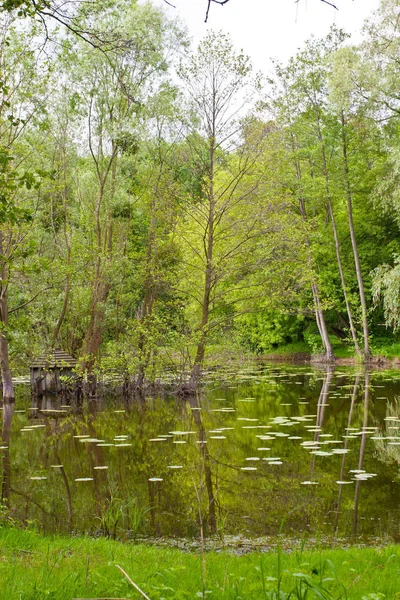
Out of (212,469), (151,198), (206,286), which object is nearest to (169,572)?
(212,469)

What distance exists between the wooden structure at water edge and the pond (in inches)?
138

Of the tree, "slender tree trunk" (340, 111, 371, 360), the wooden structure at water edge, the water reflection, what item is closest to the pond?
the water reflection

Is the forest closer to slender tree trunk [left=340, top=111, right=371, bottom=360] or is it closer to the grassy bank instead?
slender tree trunk [left=340, top=111, right=371, bottom=360]

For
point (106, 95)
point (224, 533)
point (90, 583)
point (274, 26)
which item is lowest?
point (224, 533)

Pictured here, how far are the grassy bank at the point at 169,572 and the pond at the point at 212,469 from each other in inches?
17.0

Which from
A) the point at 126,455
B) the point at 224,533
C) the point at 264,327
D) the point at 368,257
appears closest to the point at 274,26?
the point at 224,533

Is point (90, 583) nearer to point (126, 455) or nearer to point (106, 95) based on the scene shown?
point (126, 455)

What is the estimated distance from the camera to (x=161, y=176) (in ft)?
70.8

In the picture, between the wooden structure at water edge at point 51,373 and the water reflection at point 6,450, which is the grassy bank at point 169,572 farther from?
the wooden structure at water edge at point 51,373

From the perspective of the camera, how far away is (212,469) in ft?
29.5

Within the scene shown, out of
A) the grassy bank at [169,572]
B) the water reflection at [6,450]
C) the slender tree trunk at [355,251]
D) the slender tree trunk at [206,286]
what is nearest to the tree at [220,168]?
the slender tree trunk at [206,286]

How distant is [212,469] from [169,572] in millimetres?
5018

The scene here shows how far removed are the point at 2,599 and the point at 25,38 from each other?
1698 cm

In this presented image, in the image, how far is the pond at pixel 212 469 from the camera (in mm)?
6609
